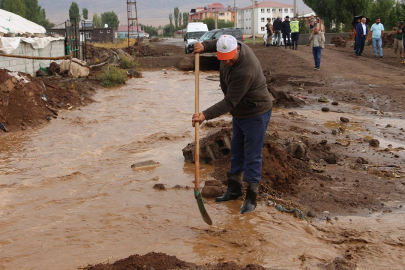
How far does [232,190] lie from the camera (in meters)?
5.58

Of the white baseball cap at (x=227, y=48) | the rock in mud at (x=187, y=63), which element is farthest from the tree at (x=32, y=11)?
the white baseball cap at (x=227, y=48)

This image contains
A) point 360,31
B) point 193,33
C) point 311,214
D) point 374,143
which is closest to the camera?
point 311,214

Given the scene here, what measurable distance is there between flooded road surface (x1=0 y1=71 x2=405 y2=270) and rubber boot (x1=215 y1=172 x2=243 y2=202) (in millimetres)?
A: 104

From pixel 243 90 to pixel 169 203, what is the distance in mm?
1706

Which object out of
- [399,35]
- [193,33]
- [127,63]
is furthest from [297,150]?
[193,33]

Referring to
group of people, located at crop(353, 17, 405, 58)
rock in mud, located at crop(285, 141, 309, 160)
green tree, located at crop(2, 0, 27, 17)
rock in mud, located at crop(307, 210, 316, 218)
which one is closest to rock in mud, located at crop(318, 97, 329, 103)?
rock in mud, located at crop(285, 141, 309, 160)

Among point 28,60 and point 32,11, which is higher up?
point 32,11

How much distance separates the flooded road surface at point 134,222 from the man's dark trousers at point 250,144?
0.47 metres

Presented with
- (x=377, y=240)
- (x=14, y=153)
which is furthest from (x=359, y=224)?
(x=14, y=153)

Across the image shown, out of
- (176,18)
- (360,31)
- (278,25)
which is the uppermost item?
(176,18)

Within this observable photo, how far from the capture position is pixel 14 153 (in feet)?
27.5

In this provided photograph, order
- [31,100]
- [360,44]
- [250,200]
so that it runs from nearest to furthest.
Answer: [250,200] < [31,100] < [360,44]

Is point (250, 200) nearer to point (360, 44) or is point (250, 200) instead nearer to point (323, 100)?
point (323, 100)

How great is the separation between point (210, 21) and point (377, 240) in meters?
96.2
